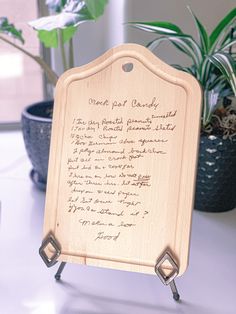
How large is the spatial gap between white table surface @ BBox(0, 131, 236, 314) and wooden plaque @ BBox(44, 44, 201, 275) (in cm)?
5

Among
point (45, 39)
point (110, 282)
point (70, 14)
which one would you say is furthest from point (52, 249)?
point (45, 39)

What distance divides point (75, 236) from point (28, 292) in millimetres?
101

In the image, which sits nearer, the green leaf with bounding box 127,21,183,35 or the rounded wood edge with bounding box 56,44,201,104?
the rounded wood edge with bounding box 56,44,201,104

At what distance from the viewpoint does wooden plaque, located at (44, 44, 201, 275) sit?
0.58 metres

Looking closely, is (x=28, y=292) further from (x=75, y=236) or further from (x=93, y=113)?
(x=93, y=113)

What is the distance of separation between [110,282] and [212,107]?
0.31 metres

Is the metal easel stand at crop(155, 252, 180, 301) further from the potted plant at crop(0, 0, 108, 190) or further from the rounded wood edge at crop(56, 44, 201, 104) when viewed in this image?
the potted plant at crop(0, 0, 108, 190)

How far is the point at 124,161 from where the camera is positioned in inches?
23.7

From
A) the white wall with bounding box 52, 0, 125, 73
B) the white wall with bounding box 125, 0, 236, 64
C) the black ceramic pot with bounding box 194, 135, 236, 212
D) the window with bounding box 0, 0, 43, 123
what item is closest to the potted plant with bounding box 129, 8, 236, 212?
the black ceramic pot with bounding box 194, 135, 236, 212

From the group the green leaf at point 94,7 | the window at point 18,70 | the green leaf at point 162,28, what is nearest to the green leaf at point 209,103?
the green leaf at point 162,28

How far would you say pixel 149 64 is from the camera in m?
0.59

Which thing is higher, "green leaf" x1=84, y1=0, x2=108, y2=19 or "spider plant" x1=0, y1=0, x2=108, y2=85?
"green leaf" x1=84, y1=0, x2=108, y2=19

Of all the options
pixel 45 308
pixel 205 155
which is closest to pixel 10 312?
pixel 45 308

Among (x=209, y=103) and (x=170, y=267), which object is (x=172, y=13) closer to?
(x=209, y=103)
